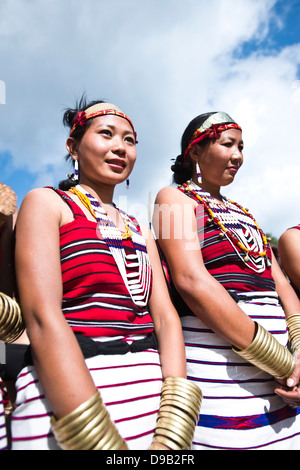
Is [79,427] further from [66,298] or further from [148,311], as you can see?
[148,311]

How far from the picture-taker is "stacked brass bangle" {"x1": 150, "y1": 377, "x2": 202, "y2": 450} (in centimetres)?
141

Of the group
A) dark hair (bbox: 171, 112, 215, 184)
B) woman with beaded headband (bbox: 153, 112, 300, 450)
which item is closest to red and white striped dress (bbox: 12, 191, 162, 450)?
woman with beaded headband (bbox: 153, 112, 300, 450)

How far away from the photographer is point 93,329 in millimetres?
1514

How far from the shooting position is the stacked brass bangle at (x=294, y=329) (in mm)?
2211

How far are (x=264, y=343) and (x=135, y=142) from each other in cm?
145

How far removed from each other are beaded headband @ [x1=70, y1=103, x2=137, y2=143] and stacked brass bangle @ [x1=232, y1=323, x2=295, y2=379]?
1.52 m

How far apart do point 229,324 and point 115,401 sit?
72 centimetres

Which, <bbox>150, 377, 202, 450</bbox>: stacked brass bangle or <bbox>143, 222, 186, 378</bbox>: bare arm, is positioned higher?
<bbox>143, 222, 186, 378</bbox>: bare arm

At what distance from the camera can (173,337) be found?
1.75 meters

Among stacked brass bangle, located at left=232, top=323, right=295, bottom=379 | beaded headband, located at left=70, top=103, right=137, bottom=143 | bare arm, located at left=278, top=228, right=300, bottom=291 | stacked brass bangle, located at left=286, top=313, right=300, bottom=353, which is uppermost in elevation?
beaded headband, located at left=70, top=103, right=137, bottom=143

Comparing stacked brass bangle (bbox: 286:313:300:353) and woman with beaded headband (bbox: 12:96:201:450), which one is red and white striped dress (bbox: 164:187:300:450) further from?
woman with beaded headband (bbox: 12:96:201:450)

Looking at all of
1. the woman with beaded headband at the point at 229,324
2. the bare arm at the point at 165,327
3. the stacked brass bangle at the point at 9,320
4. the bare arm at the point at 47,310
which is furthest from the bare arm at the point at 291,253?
the stacked brass bangle at the point at 9,320

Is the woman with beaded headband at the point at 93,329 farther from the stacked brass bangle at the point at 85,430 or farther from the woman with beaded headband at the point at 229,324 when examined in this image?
the woman with beaded headband at the point at 229,324
